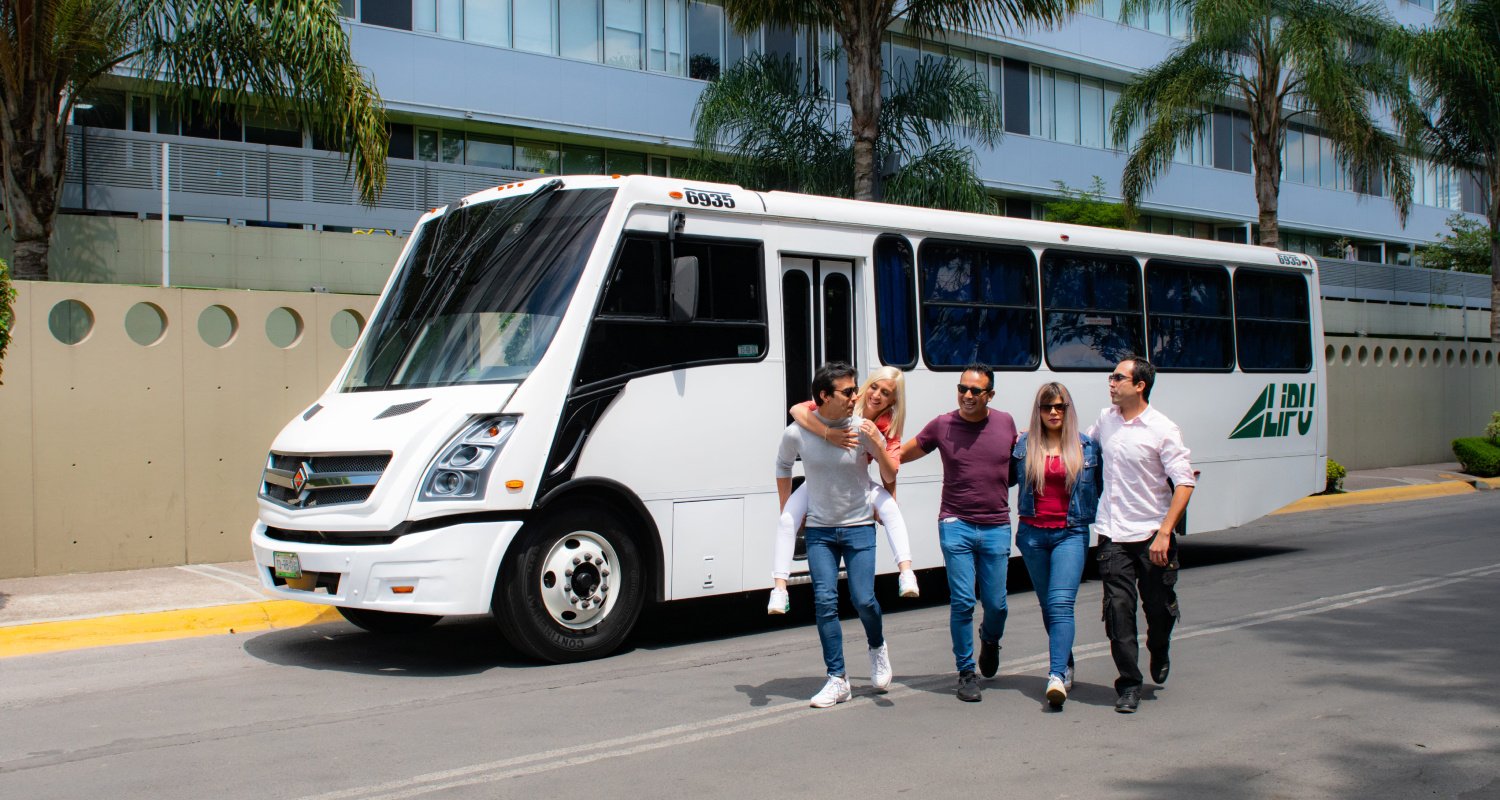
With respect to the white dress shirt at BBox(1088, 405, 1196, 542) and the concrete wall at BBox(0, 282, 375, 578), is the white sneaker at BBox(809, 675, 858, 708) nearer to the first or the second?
the white dress shirt at BBox(1088, 405, 1196, 542)

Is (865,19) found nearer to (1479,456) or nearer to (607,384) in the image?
(607,384)

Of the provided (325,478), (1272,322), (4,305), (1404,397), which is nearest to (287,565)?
(325,478)

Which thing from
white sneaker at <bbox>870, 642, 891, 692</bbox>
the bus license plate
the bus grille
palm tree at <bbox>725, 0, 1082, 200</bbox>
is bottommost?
white sneaker at <bbox>870, 642, 891, 692</bbox>

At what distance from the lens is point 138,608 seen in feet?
31.5

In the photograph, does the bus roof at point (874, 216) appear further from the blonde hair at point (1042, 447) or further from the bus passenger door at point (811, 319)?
the blonde hair at point (1042, 447)

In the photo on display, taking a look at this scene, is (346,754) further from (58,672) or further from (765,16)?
(765,16)

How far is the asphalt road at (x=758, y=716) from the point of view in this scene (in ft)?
18.2

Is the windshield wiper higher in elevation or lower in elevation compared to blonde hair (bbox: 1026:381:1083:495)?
higher

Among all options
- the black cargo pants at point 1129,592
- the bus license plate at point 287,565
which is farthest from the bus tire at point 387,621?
the black cargo pants at point 1129,592

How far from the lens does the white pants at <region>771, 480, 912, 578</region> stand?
6742 mm

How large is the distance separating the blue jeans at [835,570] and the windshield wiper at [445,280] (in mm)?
3181

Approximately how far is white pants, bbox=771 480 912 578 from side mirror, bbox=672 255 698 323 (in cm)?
197

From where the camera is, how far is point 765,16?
17.4 m

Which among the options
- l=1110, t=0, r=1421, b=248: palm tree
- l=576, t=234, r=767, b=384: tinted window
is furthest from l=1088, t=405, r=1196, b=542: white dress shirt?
l=1110, t=0, r=1421, b=248: palm tree
